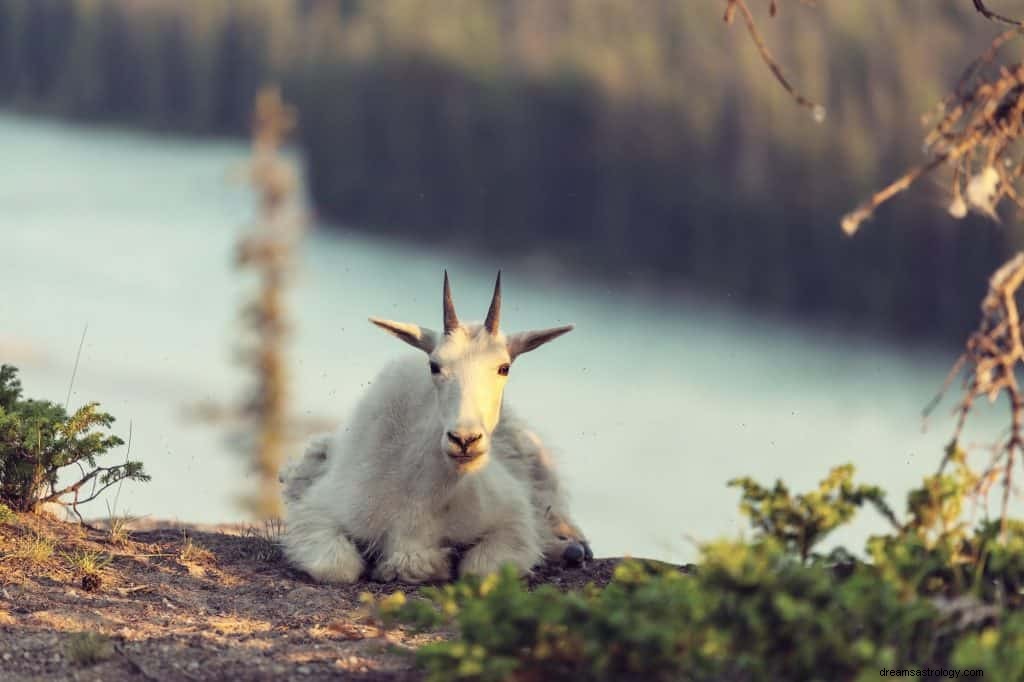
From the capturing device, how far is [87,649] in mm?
5844

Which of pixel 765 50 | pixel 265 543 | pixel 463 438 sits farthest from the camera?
pixel 265 543

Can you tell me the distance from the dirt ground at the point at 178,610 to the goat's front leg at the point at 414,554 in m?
0.12

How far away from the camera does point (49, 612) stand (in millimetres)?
6547

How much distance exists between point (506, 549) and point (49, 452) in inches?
A: 102

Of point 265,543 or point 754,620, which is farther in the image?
point 265,543

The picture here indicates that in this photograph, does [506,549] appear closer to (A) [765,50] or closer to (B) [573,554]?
(B) [573,554]

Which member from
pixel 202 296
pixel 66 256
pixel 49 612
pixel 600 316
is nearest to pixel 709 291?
pixel 600 316

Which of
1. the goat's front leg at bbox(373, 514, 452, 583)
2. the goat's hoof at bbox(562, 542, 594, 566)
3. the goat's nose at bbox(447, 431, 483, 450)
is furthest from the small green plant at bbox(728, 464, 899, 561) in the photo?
the goat's hoof at bbox(562, 542, 594, 566)

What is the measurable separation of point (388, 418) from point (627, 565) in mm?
3462

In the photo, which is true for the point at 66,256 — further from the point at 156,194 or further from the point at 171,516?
the point at 171,516

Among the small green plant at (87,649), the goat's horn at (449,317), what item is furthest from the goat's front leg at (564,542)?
the small green plant at (87,649)

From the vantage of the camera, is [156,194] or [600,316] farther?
[156,194]

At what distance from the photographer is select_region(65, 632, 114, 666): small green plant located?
5.83 m

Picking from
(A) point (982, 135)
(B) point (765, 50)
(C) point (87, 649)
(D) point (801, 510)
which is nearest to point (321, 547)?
(C) point (87, 649)
